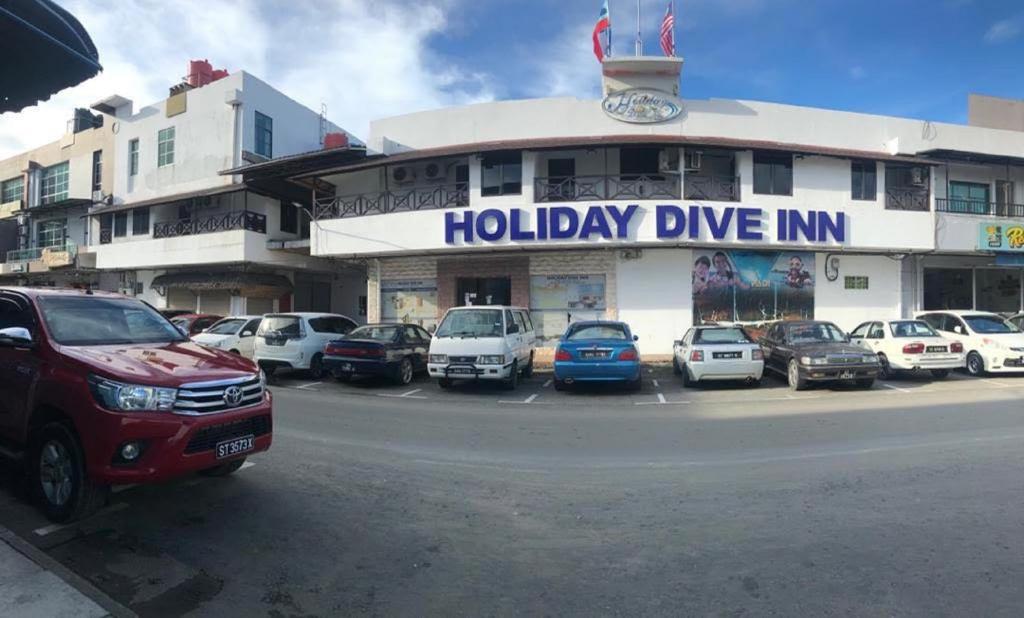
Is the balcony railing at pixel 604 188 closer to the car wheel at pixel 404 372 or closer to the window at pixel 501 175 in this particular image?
the window at pixel 501 175

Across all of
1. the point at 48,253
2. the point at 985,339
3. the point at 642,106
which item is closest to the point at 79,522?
the point at 985,339

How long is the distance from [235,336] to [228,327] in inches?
26.2

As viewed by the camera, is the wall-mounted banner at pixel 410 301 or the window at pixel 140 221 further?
the window at pixel 140 221

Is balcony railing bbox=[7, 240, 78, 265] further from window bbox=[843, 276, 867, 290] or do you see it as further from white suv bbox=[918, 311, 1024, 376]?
white suv bbox=[918, 311, 1024, 376]

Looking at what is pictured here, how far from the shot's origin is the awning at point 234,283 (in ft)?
82.0

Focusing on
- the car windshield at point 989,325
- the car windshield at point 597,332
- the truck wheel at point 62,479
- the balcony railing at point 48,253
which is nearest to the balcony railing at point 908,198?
the car windshield at point 989,325

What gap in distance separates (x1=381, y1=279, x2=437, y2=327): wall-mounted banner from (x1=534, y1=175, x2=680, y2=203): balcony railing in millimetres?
5276

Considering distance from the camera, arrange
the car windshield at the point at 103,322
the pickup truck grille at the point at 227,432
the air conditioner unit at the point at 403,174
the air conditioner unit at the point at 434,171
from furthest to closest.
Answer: the air conditioner unit at the point at 403,174 < the air conditioner unit at the point at 434,171 < the car windshield at the point at 103,322 < the pickup truck grille at the point at 227,432

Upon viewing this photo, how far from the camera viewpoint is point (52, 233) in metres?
35.4

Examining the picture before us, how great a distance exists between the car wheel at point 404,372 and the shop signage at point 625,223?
567 centimetres

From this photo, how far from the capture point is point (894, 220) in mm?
19047

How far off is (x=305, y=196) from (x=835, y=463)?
79.8ft

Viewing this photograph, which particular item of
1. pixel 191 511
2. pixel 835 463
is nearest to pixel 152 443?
pixel 191 511

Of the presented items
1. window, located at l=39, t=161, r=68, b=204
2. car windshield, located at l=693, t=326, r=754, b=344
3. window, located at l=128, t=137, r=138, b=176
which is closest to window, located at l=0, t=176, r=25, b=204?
window, located at l=39, t=161, r=68, b=204
